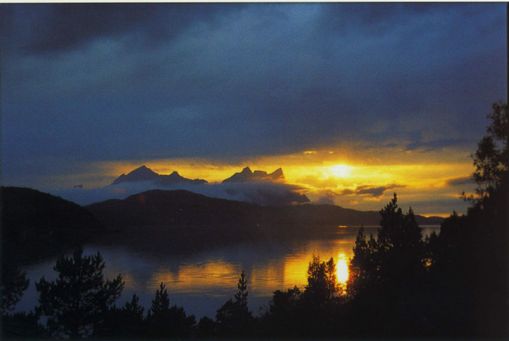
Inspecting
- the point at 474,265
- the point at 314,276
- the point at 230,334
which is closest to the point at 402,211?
the point at 474,265

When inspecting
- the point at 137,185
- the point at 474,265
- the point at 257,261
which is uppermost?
the point at 137,185

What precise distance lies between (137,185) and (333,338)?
6.96 metres

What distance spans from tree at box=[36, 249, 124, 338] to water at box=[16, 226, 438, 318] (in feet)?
2.62

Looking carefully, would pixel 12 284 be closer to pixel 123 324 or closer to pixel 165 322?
pixel 123 324

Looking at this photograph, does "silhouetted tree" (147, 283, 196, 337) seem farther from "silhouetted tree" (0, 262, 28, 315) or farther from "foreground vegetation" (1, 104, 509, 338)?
"silhouetted tree" (0, 262, 28, 315)

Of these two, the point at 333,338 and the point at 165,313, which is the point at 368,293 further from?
the point at 165,313

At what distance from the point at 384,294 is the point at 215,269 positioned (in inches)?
504

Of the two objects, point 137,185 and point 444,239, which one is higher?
point 137,185

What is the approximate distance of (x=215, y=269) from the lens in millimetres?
20828

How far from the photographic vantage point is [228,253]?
2378 cm

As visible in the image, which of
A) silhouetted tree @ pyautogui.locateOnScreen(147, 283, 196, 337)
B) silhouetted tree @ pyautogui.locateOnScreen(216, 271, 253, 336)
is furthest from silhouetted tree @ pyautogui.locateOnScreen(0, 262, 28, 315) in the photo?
silhouetted tree @ pyautogui.locateOnScreen(216, 271, 253, 336)

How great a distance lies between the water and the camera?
1551 cm

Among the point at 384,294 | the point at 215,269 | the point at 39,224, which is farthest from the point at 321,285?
the point at 215,269

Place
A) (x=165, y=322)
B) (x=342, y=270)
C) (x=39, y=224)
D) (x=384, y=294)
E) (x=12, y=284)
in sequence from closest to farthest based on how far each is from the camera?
(x=384, y=294) < (x=165, y=322) < (x=12, y=284) < (x=342, y=270) < (x=39, y=224)
